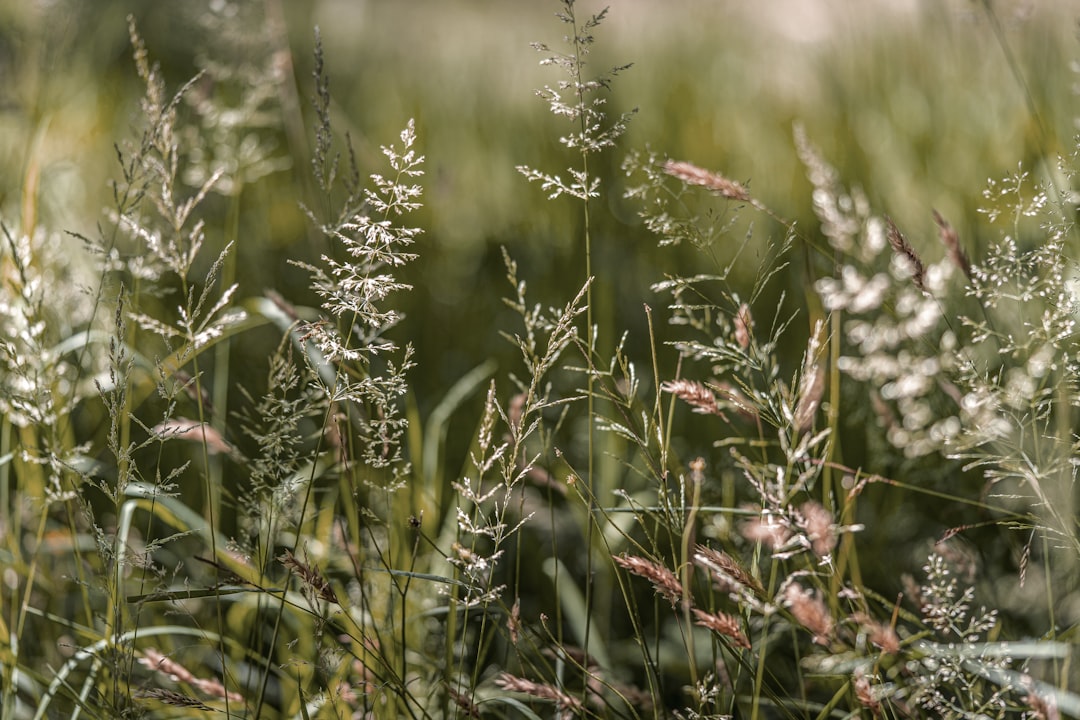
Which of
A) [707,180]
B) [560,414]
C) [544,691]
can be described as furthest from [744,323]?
[560,414]

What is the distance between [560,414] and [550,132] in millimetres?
1477

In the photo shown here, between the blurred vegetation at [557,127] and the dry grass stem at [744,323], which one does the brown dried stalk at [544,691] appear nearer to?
the dry grass stem at [744,323]

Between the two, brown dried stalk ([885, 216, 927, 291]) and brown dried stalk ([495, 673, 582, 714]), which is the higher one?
brown dried stalk ([885, 216, 927, 291])

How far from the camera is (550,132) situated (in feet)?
11.3

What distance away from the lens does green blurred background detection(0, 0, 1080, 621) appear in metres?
2.32

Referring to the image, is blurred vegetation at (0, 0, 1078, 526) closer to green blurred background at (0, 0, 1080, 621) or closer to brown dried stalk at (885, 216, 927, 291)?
green blurred background at (0, 0, 1080, 621)

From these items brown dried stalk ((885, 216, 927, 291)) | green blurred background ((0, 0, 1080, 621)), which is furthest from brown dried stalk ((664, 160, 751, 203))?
green blurred background ((0, 0, 1080, 621))

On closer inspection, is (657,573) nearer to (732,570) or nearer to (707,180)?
(732,570)

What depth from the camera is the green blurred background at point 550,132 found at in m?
2.32

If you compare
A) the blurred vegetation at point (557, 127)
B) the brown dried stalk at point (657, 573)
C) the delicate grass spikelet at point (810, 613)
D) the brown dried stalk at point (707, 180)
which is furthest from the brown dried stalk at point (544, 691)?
the blurred vegetation at point (557, 127)

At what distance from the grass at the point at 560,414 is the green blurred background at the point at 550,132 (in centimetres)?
2

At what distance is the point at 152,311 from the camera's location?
7.70ft

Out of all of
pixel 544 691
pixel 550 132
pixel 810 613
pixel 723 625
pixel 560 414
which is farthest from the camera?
pixel 550 132

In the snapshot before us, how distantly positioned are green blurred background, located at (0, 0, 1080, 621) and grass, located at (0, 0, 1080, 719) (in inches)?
0.9
